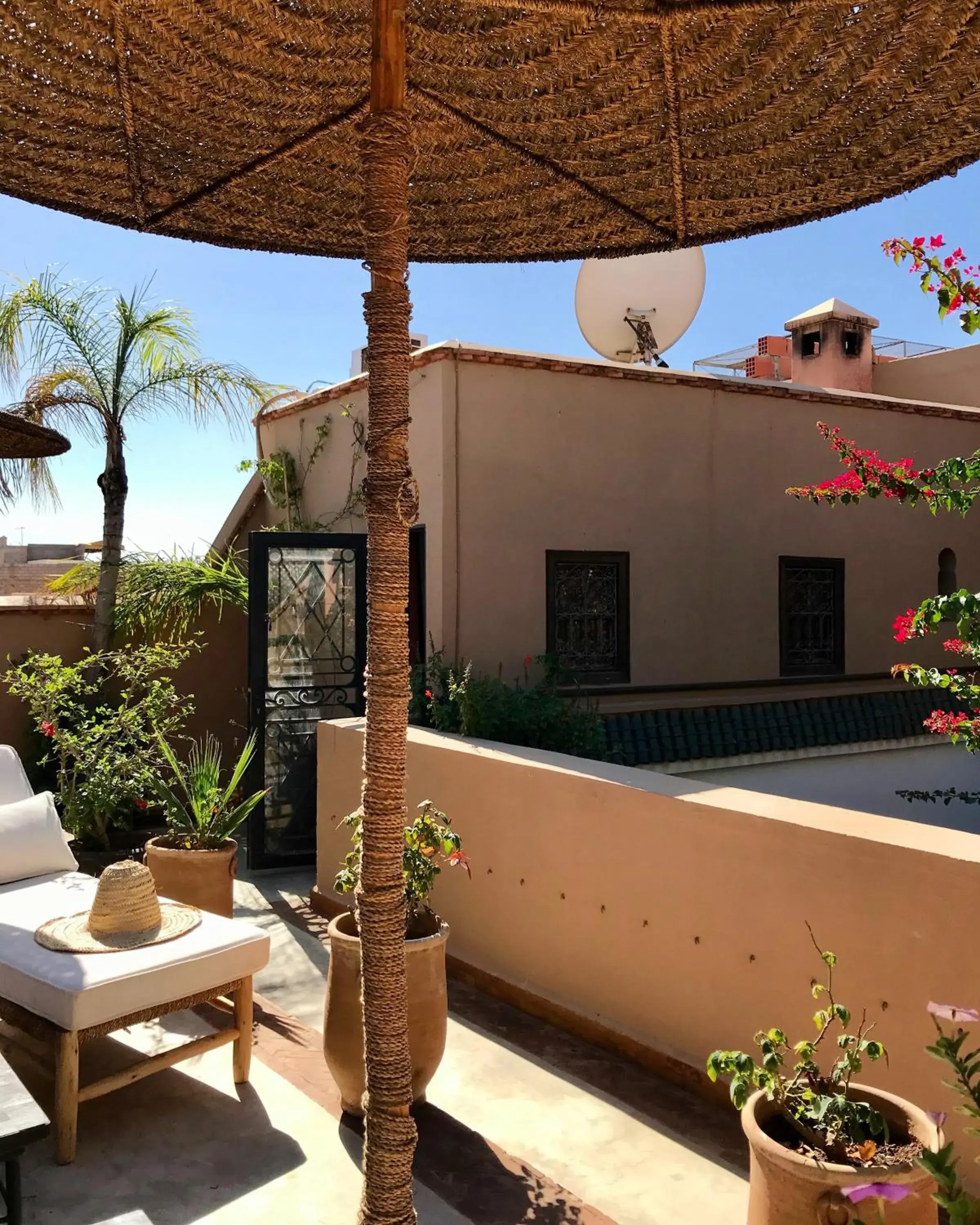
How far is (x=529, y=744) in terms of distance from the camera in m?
6.23

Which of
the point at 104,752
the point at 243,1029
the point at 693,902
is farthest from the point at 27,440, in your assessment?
the point at 693,902

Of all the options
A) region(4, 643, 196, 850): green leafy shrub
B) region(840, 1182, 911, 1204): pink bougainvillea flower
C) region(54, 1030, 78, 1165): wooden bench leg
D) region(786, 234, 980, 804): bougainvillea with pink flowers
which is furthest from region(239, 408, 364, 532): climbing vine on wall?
region(840, 1182, 911, 1204): pink bougainvillea flower

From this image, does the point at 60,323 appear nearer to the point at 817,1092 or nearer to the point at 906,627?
the point at 906,627

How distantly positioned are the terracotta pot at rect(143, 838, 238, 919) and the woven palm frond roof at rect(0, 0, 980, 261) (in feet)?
10.5

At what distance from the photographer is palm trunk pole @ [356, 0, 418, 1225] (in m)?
2.34

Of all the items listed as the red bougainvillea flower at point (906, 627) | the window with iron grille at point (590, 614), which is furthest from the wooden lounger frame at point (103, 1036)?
the window with iron grille at point (590, 614)

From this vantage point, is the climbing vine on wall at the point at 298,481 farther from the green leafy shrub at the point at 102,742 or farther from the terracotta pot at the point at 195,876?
the terracotta pot at the point at 195,876

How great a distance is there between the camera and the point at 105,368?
854 centimetres

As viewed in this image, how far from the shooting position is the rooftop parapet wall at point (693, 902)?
10.7ft

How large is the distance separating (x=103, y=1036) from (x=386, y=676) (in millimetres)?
2344

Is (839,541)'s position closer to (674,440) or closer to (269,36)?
(674,440)

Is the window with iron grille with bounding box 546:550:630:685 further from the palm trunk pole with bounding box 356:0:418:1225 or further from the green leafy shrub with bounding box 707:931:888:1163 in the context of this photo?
the palm trunk pole with bounding box 356:0:418:1225

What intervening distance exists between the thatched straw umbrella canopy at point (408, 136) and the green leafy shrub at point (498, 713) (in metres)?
3.05

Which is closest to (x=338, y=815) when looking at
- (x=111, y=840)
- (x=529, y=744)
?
(x=529, y=744)
